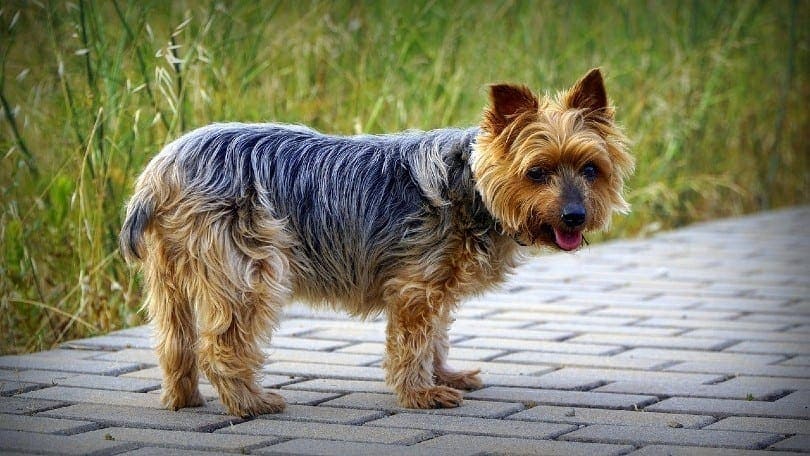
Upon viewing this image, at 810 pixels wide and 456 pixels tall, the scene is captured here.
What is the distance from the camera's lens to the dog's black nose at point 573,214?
184 inches

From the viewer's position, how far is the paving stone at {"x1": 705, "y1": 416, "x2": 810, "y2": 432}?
4344 mm

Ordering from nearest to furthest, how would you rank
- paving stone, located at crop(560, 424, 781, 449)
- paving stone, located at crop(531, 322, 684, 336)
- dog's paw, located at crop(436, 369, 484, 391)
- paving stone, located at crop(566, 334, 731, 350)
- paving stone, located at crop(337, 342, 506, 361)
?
1. paving stone, located at crop(560, 424, 781, 449)
2. dog's paw, located at crop(436, 369, 484, 391)
3. paving stone, located at crop(337, 342, 506, 361)
4. paving stone, located at crop(566, 334, 731, 350)
5. paving stone, located at crop(531, 322, 684, 336)

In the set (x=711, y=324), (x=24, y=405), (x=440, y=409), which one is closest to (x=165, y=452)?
(x=24, y=405)

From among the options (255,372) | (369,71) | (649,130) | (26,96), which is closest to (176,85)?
(26,96)

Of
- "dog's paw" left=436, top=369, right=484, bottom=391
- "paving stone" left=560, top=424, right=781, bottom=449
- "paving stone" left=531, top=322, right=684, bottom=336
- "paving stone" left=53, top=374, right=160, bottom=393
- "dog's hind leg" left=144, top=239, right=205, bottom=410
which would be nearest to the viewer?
"paving stone" left=560, top=424, right=781, bottom=449

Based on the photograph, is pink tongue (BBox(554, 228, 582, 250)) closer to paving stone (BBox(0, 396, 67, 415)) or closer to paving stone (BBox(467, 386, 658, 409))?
paving stone (BBox(467, 386, 658, 409))

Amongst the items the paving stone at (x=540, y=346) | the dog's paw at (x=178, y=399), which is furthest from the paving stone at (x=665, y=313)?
the dog's paw at (x=178, y=399)

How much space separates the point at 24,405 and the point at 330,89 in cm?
443

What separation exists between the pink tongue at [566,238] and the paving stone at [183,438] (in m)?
1.38

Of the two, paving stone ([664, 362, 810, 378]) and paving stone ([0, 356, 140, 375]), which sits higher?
paving stone ([0, 356, 140, 375])

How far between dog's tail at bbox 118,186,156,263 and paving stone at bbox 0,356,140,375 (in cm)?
92

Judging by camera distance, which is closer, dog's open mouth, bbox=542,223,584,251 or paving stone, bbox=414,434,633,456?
paving stone, bbox=414,434,633,456

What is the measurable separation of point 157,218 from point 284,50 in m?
3.89

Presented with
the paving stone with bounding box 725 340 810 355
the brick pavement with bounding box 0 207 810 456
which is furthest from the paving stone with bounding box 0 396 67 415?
the paving stone with bounding box 725 340 810 355
